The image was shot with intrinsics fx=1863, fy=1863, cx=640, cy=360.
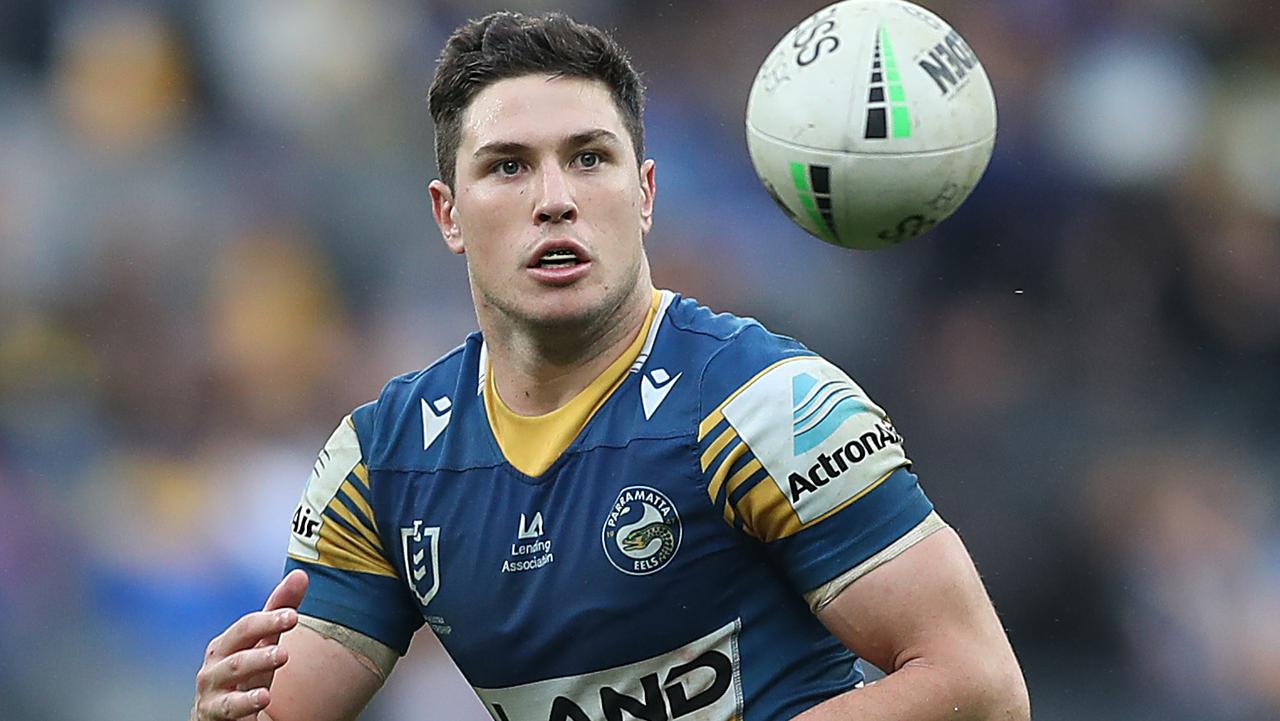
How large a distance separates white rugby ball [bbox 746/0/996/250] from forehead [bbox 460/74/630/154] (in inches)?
17.7

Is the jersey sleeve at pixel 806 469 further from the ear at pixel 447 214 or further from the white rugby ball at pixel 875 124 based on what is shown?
the ear at pixel 447 214

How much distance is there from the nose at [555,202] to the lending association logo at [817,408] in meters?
0.62

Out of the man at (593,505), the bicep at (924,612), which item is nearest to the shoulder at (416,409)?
the man at (593,505)

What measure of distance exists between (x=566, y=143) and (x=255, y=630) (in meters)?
1.24

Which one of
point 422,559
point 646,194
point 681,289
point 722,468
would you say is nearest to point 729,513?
point 722,468

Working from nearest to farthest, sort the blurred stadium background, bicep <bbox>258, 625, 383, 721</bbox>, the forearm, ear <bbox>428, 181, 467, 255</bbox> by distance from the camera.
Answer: the forearm, bicep <bbox>258, 625, 383, 721</bbox>, ear <bbox>428, 181, 467, 255</bbox>, the blurred stadium background

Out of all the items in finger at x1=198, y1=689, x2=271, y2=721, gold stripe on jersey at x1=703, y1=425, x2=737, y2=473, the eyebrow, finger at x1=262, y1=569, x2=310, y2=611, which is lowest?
finger at x1=198, y1=689, x2=271, y2=721

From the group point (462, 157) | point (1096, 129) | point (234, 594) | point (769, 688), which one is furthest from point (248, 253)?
point (769, 688)

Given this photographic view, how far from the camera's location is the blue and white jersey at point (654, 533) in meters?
3.73

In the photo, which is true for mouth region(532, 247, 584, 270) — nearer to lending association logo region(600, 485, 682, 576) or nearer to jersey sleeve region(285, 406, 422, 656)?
lending association logo region(600, 485, 682, 576)

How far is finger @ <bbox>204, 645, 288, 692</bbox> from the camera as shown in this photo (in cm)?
385

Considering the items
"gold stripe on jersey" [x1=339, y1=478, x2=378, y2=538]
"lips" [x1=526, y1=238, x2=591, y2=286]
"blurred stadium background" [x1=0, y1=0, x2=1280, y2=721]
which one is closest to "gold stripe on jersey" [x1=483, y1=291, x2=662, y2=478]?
"lips" [x1=526, y1=238, x2=591, y2=286]

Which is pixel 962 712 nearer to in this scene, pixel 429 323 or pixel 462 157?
pixel 462 157

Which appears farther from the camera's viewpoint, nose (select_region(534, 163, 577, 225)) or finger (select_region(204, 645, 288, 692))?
nose (select_region(534, 163, 577, 225))
